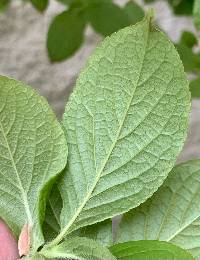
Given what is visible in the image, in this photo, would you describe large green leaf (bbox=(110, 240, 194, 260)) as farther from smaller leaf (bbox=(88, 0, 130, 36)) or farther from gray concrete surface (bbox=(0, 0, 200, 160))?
gray concrete surface (bbox=(0, 0, 200, 160))

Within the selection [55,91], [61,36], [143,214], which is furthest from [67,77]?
[143,214]

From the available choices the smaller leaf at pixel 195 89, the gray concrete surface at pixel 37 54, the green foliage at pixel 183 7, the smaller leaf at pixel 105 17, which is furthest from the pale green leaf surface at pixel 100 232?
the gray concrete surface at pixel 37 54

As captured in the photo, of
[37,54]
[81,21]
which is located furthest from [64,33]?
[37,54]

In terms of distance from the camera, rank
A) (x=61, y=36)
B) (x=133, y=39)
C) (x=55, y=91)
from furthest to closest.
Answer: (x=55, y=91) < (x=61, y=36) < (x=133, y=39)

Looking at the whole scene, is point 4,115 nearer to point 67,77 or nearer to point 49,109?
point 49,109

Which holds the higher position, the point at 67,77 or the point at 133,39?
the point at 133,39

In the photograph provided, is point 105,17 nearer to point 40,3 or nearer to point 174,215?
point 40,3
